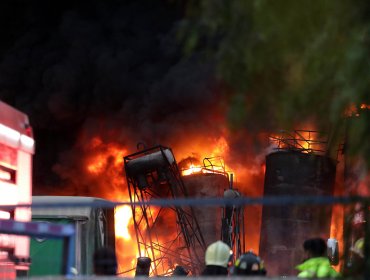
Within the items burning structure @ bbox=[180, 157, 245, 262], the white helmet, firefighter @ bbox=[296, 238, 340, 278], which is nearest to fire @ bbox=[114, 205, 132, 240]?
burning structure @ bbox=[180, 157, 245, 262]

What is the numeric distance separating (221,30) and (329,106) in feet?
2.71

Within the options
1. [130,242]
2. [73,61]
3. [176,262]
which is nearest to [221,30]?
[176,262]

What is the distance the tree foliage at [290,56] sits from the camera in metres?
4.55

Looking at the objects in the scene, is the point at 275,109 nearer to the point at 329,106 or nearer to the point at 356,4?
the point at 329,106

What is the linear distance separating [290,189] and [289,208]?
46 centimetres

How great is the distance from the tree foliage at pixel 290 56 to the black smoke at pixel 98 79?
18060mm

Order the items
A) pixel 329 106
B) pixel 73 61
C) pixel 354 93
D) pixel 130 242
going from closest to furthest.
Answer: pixel 354 93, pixel 329 106, pixel 130 242, pixel 73 61

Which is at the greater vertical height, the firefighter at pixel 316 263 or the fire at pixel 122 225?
the firefighter at pixel 316 263

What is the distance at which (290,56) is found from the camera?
4.67 metres

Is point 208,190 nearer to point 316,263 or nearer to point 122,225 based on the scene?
Result: point 122,225

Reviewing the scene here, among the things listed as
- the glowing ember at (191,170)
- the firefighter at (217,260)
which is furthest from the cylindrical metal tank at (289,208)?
the firefighter at (217,260)

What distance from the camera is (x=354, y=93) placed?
14.6 feet

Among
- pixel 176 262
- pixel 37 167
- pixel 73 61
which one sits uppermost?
pixel 73 61

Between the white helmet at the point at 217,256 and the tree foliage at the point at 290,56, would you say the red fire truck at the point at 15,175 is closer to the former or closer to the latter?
the white helmet at the point at 217,256
